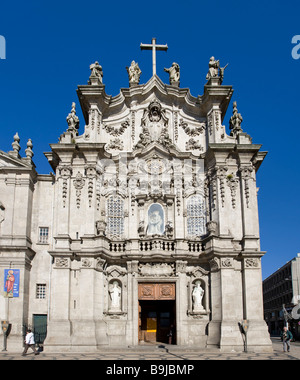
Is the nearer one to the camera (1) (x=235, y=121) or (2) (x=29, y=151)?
(2) (x=29, y=151)

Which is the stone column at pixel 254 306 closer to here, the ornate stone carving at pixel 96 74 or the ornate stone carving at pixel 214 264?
the ornate stone carving at pixel 214 264

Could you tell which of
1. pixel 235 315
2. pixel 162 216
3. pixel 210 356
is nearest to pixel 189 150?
pixel 162 216

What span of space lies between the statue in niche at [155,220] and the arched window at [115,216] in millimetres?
1863

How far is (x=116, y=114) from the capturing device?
3269 centimetres

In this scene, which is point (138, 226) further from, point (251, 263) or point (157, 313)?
point (251, 263)

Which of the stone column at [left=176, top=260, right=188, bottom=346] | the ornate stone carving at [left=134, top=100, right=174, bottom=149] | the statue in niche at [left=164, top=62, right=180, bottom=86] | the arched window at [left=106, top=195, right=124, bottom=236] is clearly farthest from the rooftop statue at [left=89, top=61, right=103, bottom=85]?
the stone column at [left=176, top=260, right=188, bottom=346]

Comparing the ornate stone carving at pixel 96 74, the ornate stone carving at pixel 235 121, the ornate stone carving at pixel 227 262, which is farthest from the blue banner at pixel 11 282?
the ornate stone carving at pixel 235 121

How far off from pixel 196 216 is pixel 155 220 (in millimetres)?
2752

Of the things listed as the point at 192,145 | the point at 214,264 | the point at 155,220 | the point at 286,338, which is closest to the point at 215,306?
the point at 214,264

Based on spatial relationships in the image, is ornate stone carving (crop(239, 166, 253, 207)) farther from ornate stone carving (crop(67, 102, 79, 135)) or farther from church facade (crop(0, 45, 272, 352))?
ornate stone carving (crop(67, 102, 79, 135))

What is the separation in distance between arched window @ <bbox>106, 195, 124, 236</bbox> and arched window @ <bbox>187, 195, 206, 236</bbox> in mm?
4504

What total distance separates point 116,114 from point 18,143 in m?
7.14

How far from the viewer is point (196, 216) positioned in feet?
100

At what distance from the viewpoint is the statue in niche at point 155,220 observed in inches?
1194
